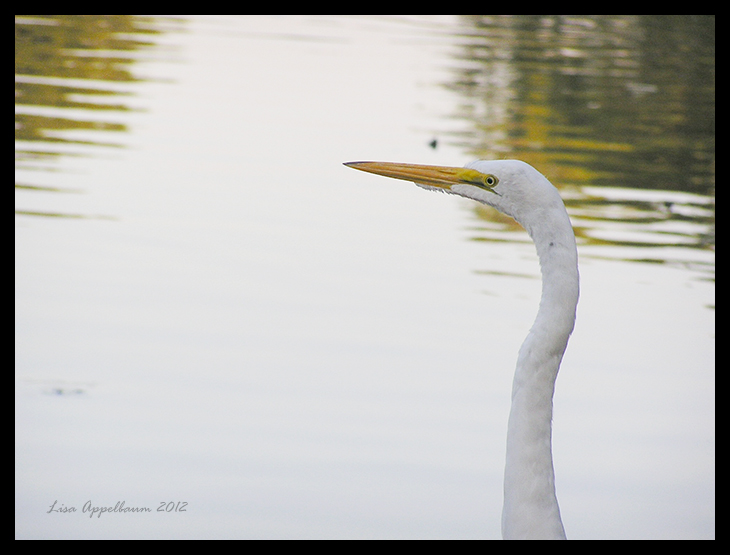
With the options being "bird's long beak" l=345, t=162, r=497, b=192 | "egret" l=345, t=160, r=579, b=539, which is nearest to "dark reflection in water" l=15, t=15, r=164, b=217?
"bird's long beak" l=345, t=162, r=497, b=192

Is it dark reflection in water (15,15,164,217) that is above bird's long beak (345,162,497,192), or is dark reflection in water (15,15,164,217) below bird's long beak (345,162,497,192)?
below

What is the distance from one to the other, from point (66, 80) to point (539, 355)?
9.81m

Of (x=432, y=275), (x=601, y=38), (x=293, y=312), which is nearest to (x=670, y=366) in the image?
(x=432, y=275)

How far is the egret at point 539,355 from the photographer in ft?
8.37

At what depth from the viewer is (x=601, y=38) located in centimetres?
1841

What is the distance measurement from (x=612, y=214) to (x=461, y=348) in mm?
3248

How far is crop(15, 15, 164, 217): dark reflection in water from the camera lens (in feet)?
28.9

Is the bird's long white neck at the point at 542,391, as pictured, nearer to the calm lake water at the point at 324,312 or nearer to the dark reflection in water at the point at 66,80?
the calm lake water at the point at 324,312

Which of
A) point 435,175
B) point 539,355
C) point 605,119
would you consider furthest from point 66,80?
point 539,355

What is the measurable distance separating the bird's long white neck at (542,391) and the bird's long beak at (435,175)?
0.67 feet

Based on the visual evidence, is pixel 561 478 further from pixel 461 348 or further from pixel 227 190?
pixel 227 190

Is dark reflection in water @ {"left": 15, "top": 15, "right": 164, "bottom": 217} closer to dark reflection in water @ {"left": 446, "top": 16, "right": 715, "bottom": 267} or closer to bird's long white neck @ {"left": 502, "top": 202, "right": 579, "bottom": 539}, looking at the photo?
dark reflection in water @ {"left": 446, "top": 16, "right": 715, "bottom": 267}

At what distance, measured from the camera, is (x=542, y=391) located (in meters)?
2.60

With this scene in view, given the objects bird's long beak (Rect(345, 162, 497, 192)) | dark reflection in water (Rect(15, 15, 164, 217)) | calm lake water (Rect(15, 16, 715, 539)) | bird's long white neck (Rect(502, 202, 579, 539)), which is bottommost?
calm lake water (Rect(15, 16, 715, 539))
